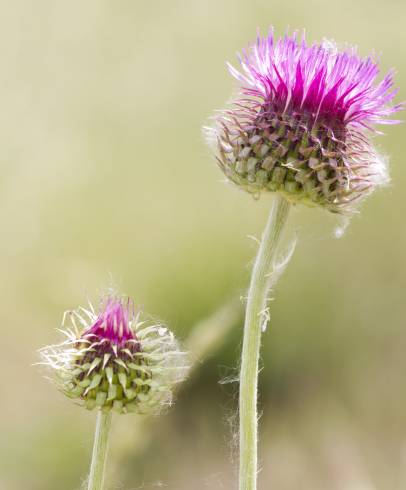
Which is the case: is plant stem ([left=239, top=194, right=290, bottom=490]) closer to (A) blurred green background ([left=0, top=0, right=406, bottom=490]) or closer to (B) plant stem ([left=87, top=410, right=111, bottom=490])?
(B) plant stem ([left=87, top=410, right=111, bottom=490])

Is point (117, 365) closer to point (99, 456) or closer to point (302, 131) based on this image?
point (99, 456)

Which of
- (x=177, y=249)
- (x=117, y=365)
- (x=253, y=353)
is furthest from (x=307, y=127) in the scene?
(x=177, y=249)

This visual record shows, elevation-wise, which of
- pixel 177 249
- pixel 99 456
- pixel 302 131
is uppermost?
pixel 177 249

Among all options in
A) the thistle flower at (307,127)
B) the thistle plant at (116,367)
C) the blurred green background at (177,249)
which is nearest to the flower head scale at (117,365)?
the thistle plant at (116,367)

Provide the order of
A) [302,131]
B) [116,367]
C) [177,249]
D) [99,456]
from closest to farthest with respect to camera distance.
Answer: [99,456] → [116,367] → [302,131] → [177,249]

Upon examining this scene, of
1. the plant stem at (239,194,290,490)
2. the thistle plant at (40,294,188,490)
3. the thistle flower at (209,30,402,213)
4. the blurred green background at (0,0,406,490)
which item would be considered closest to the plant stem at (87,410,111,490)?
the thistle plant at (40,294,188,490)

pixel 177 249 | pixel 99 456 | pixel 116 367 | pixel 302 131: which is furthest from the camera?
pixel 177 249

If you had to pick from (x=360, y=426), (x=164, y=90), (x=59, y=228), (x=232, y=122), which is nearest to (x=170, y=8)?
(x=164, y=90)
